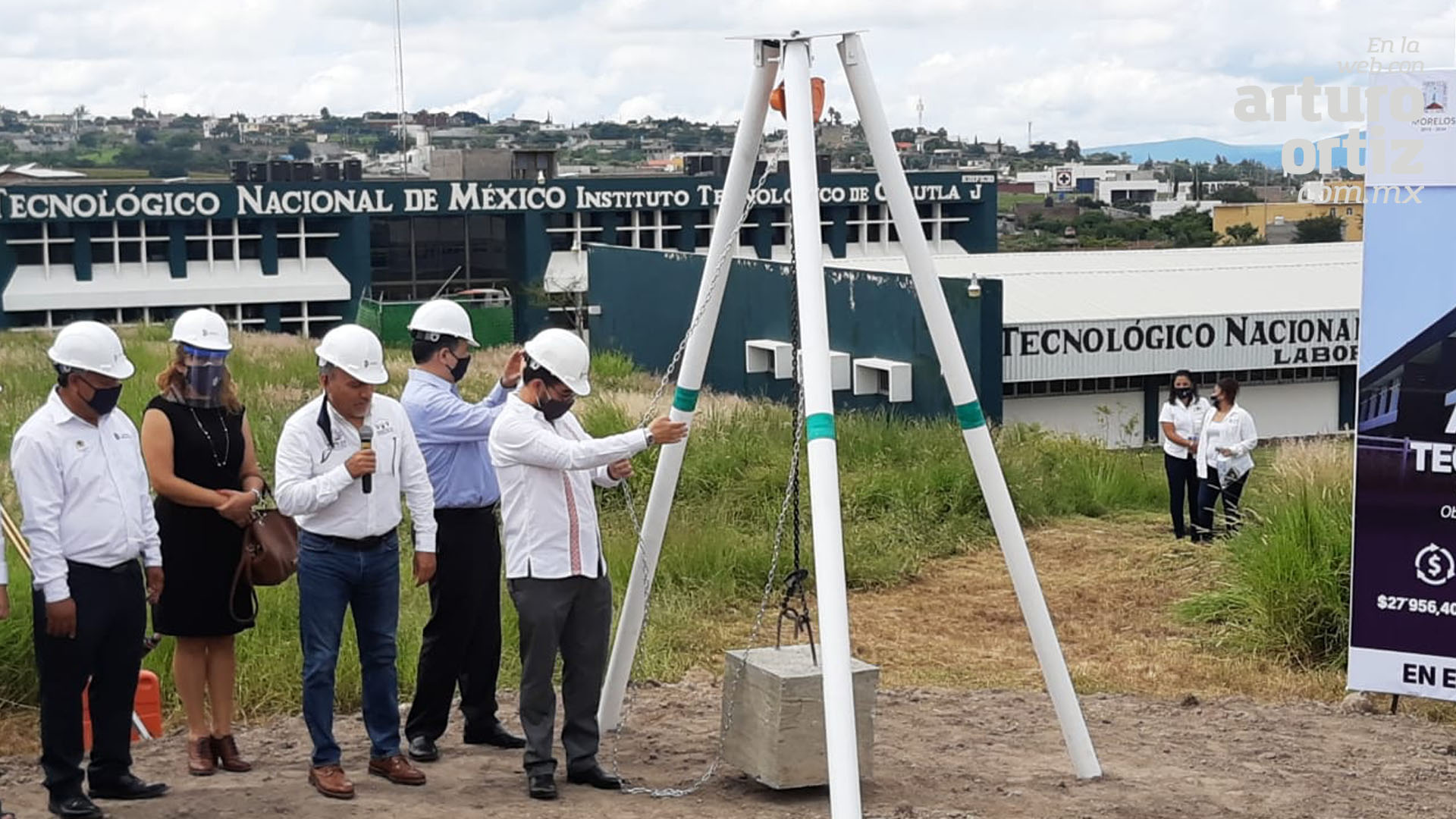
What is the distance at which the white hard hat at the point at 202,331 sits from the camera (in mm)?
6453

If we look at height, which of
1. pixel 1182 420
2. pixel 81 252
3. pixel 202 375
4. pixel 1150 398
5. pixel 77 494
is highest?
pixel 81 252

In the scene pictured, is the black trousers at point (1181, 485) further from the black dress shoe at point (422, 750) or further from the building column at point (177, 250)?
the building column at point (177, 250)

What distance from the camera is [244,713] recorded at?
8164mm

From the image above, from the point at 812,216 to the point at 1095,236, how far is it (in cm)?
7432

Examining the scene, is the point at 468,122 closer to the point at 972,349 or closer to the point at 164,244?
the point at 164,244

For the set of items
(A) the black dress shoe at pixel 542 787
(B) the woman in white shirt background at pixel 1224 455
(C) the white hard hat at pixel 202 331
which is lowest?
(A) the black dress shoe at pixel 542 787

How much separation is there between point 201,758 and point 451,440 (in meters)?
1.52

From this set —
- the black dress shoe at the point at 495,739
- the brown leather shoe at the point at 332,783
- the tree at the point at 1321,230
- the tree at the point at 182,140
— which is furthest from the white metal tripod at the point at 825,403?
the tree at the point at 182,140

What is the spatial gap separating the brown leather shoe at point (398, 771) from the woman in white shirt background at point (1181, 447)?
317 inches

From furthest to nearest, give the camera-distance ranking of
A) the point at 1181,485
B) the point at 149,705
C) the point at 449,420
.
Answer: the point at 1181,485
the point at 149,705
the point at 449,420

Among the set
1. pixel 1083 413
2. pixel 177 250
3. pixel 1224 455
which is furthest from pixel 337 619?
pixel 177 250

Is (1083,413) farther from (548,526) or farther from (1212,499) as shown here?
(548,526)

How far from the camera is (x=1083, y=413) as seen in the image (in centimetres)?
3106

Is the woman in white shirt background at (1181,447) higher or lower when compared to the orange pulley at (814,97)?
lower
